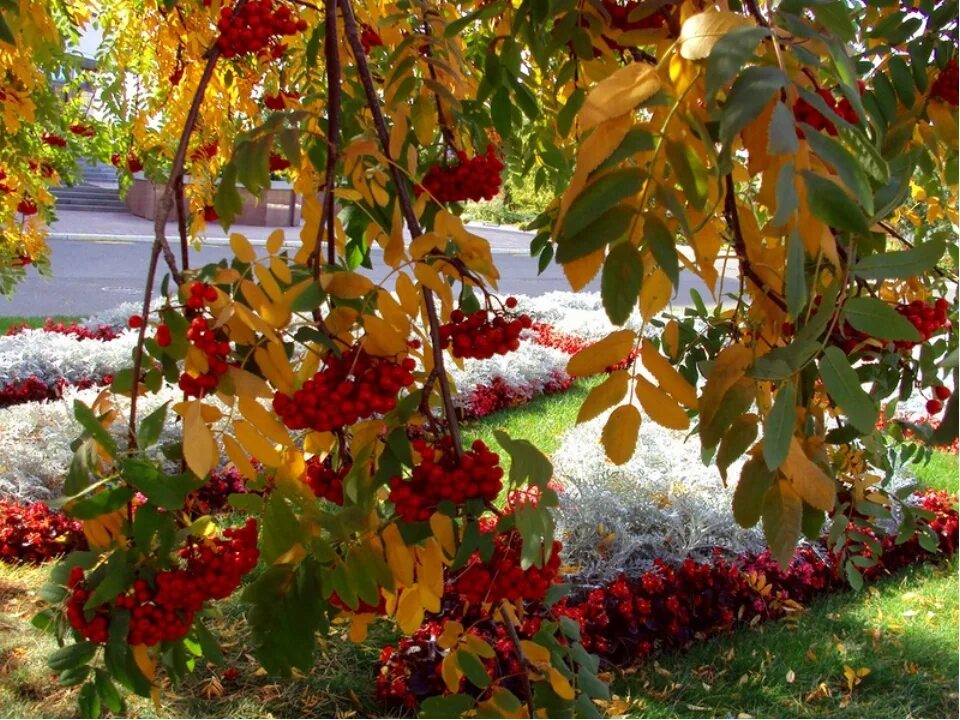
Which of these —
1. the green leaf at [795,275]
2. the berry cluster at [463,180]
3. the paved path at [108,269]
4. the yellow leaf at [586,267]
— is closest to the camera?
the green leaf at [795,275]

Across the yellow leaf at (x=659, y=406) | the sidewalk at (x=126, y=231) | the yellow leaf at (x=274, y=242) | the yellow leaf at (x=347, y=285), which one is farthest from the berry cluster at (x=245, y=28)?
the sidewalk at (x=126, y=231)

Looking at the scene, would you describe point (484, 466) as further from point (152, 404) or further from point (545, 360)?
point (545, 360)

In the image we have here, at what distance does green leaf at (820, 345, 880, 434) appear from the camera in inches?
30.3

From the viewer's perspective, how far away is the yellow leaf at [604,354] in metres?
0.91

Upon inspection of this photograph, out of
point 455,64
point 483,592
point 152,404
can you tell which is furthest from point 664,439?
point 483,592

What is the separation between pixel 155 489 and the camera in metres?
A: 0.97

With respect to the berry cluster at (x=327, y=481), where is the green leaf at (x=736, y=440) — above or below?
above

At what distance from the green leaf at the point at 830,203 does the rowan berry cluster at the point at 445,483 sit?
38cm

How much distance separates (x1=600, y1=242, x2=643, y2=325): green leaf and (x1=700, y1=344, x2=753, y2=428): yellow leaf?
15cm

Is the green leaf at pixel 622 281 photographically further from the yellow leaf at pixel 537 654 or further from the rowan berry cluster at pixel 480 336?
the yellow leaf at pixel 537 654

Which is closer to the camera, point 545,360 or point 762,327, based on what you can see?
point 762,327

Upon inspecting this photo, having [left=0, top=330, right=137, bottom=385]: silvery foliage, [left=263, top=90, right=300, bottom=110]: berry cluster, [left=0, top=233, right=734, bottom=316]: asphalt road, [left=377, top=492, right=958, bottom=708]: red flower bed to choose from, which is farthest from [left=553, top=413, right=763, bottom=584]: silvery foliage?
[left=0, top=233, right=734, bottom=316]: asphalt road

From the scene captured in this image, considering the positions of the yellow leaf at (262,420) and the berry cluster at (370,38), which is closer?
the yellow leaf at (262,420)

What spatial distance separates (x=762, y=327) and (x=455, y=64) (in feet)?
2.44
